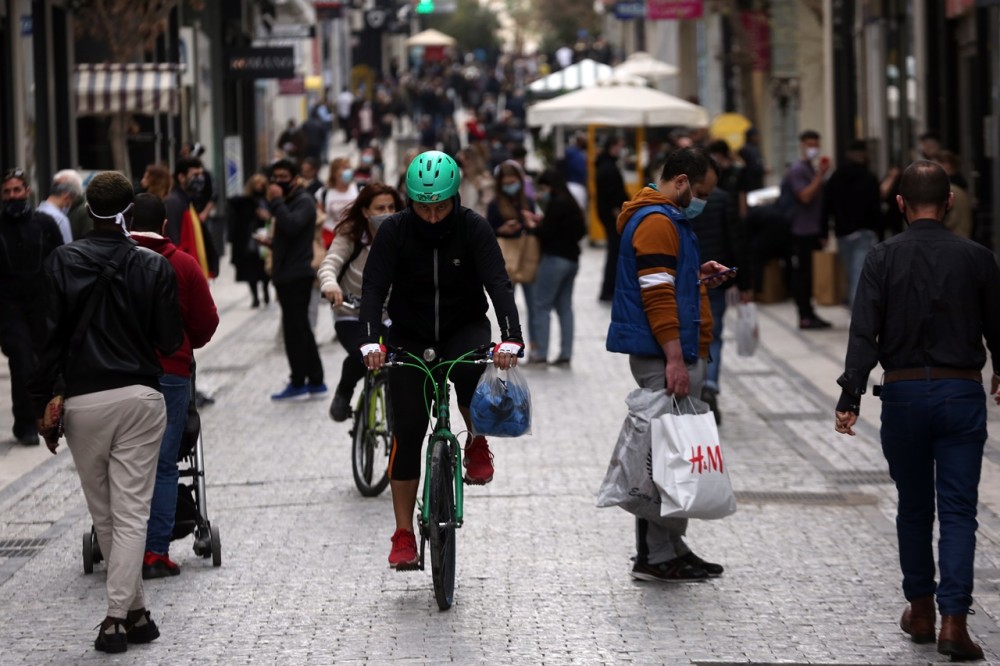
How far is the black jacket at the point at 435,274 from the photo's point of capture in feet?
24.1

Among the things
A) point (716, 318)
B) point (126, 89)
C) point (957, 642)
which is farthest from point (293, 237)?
point (126, 89)

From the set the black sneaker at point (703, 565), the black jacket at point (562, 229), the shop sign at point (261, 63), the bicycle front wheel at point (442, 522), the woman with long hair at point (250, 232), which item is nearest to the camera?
the bicycle front wheel at point (442, 522)

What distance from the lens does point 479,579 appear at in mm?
7969

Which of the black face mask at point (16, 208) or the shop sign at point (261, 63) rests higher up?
the shop sign at point (261, 63)

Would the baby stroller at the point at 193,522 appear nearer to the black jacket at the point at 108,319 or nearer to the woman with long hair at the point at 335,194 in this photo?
the black jacket at the point at 108,319

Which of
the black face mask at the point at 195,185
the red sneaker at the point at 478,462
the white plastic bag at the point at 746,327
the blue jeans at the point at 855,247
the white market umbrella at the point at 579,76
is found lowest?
the red sneaker at the point at 478,462

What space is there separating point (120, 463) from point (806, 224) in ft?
42.4

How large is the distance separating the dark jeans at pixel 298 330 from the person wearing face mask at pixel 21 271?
7.93 ft

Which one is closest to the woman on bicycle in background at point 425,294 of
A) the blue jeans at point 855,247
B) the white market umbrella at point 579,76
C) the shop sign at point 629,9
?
the blue jeans at point 855,247

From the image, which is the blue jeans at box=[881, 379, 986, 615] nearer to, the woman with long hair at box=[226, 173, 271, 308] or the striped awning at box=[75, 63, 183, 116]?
the woman with long hair at box=[226, 173, 271, 308]

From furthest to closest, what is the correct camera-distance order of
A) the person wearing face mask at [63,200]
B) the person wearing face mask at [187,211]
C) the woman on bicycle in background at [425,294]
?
the person wearing face mask at [187,211] < the person wearing face mask at [63,200] < the woman on bicycle in background at [425,294]

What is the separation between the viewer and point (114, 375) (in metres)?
6.72

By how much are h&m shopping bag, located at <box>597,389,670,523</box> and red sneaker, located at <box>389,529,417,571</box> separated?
0.81 meters

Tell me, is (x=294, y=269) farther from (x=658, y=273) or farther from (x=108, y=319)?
(x=108, y=319)
